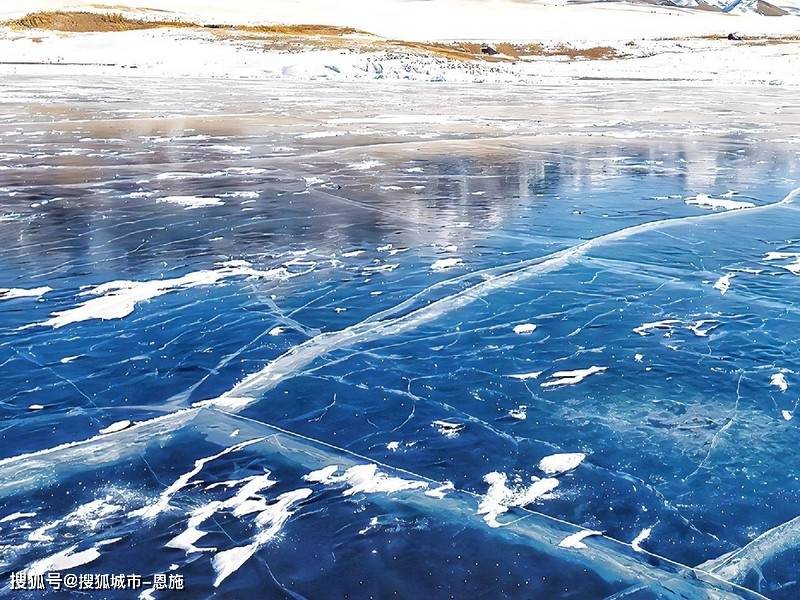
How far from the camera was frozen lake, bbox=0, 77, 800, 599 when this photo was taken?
8.77ft

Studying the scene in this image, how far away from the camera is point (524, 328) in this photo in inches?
183

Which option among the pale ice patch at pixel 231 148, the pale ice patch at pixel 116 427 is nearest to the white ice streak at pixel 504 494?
the pale ice patch at pixel 116 427

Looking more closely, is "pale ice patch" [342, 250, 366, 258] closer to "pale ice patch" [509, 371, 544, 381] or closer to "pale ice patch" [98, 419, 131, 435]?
"pale ice patch" [509, 371, 544, 381]

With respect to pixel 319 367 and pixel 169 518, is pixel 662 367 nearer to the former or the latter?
pixel 319 367

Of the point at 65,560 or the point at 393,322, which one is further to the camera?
the point at 393,322

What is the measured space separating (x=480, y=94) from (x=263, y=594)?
2282 cm

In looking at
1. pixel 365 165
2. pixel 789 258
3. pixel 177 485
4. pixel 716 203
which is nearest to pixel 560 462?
pixel 177 485

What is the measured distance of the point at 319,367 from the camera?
4168mm

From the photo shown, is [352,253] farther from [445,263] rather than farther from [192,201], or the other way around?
[192,201]

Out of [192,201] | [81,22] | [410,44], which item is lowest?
[192,201]

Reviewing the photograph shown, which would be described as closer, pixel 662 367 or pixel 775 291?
pixel 662 367

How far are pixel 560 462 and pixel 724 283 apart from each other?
8.77 feet

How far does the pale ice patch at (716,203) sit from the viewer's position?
766 centimetres

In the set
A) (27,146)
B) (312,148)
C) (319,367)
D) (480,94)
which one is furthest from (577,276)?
(480,94)
